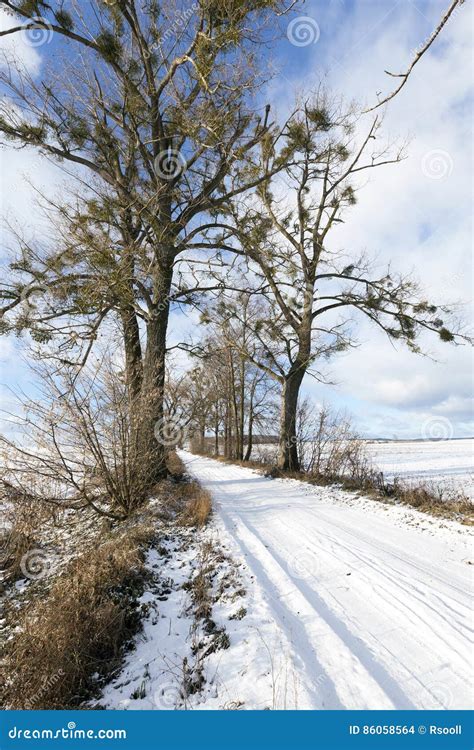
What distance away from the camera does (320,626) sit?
2.90 m

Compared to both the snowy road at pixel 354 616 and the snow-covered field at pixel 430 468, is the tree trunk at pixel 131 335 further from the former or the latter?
the snow-covered field at pixel 430 468

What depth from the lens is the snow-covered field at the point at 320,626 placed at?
7.44ft

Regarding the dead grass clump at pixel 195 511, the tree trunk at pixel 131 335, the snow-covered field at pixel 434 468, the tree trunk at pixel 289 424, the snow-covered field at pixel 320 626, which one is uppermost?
the tree trunk at pixel 131 335

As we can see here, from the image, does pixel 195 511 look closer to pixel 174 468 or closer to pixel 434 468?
pixel 174 468

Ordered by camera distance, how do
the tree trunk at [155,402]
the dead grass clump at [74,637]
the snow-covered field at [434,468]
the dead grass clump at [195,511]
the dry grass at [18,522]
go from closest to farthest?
the dead grass clump at [74,637], the dry grass at [18,522], the dead grass clump at [195,511], the tree trunk at [155,402], the snow-covered field at [434,468]

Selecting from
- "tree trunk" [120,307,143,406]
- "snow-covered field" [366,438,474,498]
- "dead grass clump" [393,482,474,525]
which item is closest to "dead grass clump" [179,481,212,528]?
"tree trunk" [120,307,143,406]

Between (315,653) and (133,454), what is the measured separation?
4573mm

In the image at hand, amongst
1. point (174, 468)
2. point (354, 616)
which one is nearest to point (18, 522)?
point (354, 616)

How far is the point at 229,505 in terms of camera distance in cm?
770

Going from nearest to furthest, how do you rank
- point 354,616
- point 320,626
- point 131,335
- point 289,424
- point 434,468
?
point 320,626
point 354,616
point 131,335
point 289,424
point 434,468

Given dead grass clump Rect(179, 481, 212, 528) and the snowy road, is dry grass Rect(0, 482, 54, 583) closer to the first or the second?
dead grass clump Rect(179, 481, 212, 528)

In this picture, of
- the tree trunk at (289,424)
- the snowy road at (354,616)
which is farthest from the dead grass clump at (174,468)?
the snowy road at (354,616)

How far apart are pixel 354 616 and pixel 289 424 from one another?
9.75 meters

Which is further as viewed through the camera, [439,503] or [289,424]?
[289,424]
